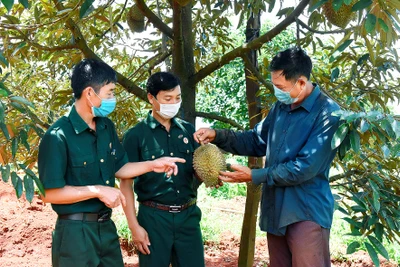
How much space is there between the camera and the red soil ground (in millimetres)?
4484

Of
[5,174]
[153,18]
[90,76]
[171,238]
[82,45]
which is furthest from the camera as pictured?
[153,18]

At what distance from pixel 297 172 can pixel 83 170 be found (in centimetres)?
92

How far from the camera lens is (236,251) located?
505 centimetres

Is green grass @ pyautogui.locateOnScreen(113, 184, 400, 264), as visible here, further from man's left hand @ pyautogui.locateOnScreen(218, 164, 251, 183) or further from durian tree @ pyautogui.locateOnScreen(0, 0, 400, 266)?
man's left hand @ pyautogui.locateOnScreen(218, 164, 251, 183)

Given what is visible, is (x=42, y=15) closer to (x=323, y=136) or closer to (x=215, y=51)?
(x=323, y=136)

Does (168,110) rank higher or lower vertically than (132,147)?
higher

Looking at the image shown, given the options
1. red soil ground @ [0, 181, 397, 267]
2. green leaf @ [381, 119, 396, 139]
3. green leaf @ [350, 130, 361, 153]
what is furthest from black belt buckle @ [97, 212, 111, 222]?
red soil ground @ [0, 181, 397, 267]

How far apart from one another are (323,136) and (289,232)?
1.56 feet

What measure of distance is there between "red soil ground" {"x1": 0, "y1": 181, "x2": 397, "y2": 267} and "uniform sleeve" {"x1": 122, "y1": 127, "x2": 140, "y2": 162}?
2183 mm

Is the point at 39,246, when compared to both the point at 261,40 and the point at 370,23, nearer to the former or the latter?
the point at 261,40

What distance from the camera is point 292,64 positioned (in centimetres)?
218

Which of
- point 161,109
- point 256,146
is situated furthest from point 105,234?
point 256,146

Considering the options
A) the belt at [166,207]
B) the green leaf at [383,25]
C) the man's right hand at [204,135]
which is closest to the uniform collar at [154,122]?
the man's right hand at [204,135]

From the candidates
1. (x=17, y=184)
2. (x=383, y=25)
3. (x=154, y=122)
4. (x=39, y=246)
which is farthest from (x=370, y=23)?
(x=39, y=246)
